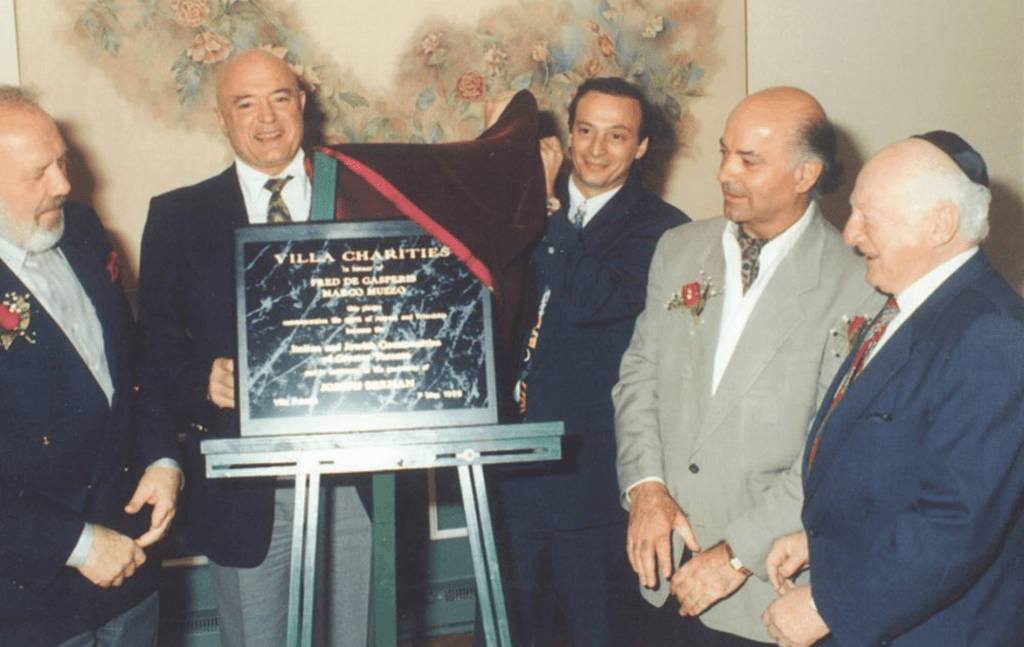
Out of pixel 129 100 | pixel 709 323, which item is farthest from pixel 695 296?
pixel 129 100

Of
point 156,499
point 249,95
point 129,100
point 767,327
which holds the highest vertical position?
point 129,100

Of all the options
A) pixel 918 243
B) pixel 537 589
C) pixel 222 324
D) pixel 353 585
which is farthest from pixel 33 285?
pixel 918 243

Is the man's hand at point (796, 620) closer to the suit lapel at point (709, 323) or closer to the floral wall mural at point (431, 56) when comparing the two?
the suit lapel at point (709, 323)

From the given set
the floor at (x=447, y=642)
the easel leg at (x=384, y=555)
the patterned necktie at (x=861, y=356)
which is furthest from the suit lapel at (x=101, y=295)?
the floor at (x=447, y=642)

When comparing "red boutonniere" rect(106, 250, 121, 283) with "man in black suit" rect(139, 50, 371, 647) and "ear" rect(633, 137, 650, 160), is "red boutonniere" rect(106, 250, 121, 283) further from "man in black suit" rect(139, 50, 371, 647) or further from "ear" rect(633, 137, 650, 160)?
"ear" rect(633, 137, 650, 160)

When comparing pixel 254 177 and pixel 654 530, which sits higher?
pixel 254 177

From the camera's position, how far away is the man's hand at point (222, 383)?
211 cm

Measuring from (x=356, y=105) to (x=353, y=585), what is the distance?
158cm

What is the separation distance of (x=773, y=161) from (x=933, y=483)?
0.78 m

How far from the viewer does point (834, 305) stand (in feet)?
6.52

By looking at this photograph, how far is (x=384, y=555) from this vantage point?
200 centimetres

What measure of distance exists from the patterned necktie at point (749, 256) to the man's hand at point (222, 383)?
1121 mm

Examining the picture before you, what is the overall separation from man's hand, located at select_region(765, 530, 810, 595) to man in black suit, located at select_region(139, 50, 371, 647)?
1.13 m

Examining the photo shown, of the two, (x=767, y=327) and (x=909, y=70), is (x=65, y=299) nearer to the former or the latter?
(x=767, y=327)
